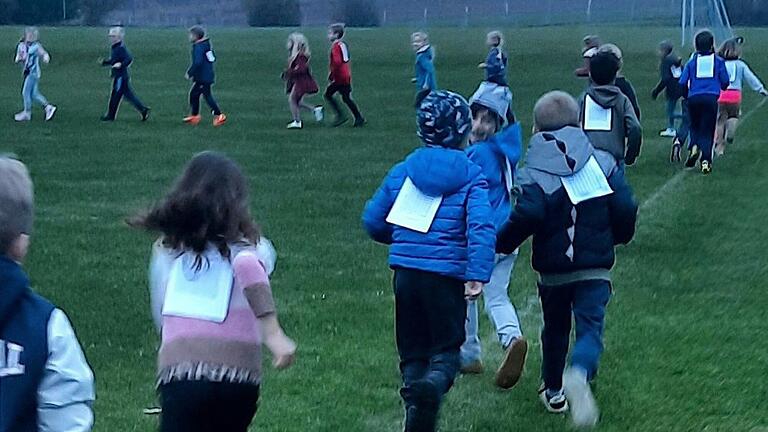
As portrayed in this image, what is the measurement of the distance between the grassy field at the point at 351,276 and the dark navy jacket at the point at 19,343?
303 centimetres

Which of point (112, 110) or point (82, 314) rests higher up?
point (82, 314)

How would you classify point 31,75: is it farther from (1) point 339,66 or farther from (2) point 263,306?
(2) point 263,306

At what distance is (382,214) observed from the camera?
6094mm

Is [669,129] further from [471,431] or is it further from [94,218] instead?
[471,431]

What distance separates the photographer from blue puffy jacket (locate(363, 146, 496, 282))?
5840mm

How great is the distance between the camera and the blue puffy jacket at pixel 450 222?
584 cm

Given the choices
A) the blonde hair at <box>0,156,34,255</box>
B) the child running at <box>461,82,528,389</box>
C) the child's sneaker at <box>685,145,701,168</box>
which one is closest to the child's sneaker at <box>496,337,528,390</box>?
the child running at <box>461,82,528,389</box>

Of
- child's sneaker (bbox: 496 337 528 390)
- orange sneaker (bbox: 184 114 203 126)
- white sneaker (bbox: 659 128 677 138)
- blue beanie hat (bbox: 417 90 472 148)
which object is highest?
blue beanie hat (bbox: 417 90 472 148)

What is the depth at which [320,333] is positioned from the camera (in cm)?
861

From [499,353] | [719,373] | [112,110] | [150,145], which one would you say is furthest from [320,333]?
[112,110]

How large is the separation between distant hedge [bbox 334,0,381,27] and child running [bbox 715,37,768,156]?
57.8 meters

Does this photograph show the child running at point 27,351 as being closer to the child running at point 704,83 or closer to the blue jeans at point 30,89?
the child running at point 704,83

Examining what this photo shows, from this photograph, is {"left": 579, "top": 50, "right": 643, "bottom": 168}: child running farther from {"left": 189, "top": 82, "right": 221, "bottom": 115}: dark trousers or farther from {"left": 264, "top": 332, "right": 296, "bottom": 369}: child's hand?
{"left": 189, "top": 82, "right": 221, "bottom": 115}: dark trousers

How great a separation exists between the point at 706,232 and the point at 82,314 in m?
6.19
